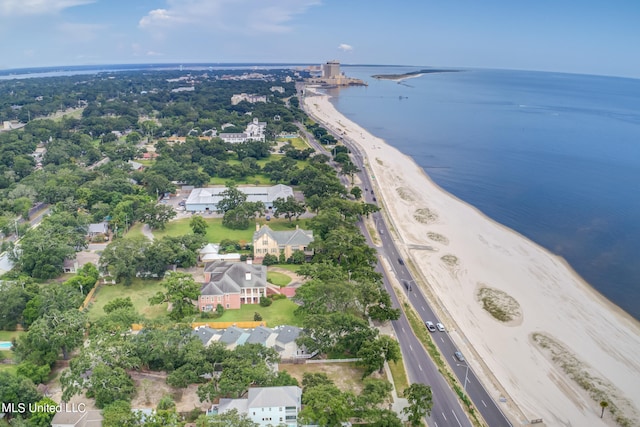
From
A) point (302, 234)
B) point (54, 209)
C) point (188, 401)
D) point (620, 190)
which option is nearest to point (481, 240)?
point (302, 234)

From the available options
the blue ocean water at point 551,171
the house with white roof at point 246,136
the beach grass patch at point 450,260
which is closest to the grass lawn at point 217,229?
the beach grass patch at point 450,260

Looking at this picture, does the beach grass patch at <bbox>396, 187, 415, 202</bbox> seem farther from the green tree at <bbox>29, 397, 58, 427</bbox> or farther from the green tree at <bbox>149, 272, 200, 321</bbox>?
the green tree at <bbox>29, 397, 58, 427</bbox>

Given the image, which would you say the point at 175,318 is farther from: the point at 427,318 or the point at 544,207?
the point at 544,207

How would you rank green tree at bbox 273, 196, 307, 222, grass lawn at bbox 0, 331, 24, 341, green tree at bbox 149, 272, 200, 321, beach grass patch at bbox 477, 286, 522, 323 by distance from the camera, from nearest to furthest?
grass lawn at bbox 0, 331, 24, 341
green tree at bbox 149, 272, 200, 321
beach grass patch at bbox 477, 286, 522, 323
green tree at bbox 273, 196, 307, 222

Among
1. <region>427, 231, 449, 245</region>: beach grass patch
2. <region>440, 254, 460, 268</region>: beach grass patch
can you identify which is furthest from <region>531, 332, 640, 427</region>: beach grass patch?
<region>427, 231, 449, 245</region>: beach grass patch

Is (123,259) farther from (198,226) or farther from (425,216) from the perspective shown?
(425,216)

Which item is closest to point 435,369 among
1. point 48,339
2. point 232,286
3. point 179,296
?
point 232,286

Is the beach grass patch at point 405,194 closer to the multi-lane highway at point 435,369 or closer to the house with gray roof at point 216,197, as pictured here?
the house with gray roof at point 216,197
